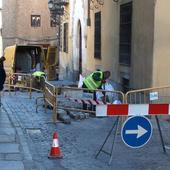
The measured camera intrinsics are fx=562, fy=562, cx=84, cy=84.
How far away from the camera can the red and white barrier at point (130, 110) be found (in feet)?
27.6

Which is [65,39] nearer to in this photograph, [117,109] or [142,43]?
[142,43]

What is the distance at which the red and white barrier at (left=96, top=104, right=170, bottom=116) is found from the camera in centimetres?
842

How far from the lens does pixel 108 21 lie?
19.3 m

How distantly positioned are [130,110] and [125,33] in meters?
8.39

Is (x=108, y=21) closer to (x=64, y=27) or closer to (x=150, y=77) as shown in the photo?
(x=150, y=77)

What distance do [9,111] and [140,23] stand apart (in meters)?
4.59

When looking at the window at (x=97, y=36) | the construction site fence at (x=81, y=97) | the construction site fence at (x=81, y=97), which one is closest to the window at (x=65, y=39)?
the window at (x=97, y=36)

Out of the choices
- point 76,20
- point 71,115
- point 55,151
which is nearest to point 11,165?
point 55,151

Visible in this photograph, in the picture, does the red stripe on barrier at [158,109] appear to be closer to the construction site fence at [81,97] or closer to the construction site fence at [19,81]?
the construction site fence at [81,97]

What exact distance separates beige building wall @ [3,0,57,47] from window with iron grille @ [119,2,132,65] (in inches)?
1138

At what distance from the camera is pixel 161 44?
13500mm

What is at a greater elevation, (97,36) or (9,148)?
(97,36)

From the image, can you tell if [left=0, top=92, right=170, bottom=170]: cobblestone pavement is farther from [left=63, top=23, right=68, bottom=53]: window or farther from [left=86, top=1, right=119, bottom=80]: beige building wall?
[left=63, top=23, right=68, bottom=53]: window

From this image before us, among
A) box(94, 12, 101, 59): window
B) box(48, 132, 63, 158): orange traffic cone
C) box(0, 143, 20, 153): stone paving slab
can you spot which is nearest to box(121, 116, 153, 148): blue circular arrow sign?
box(48, 132, 63, 158): orange traffic cone
